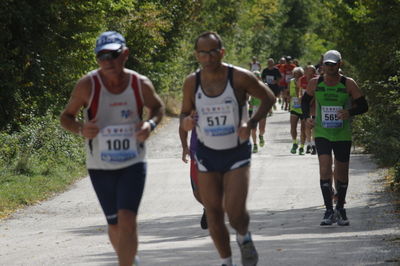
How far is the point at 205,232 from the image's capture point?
12.5 m

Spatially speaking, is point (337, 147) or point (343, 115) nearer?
point (343, 115)

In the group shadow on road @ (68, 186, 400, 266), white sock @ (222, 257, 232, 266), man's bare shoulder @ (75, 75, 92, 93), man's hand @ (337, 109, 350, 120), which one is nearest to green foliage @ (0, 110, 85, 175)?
shadow on road @ (68, 186, 400, 266)

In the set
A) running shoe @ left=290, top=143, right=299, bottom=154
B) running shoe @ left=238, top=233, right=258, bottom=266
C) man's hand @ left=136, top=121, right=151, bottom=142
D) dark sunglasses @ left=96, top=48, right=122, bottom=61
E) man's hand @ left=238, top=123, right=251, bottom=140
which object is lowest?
running shoe @ left=290, top=143, right=299, bottom=154

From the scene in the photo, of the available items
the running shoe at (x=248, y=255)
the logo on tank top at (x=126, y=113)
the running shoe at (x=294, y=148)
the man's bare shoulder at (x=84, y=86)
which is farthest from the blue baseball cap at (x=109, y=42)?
the running shoe at (x=294, y=148)

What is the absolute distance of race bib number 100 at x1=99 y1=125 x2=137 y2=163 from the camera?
7.88 meters

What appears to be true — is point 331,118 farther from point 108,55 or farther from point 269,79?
point 269,79

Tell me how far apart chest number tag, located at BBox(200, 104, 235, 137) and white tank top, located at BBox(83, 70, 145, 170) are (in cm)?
73

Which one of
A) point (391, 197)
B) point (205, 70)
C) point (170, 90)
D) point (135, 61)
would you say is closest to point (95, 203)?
point (391, 197)

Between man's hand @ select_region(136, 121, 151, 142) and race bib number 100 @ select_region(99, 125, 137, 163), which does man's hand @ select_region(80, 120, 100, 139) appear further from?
man's hand @ select_region(136, 121, 151, 142)

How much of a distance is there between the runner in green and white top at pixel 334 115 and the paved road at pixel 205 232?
609 millimetres

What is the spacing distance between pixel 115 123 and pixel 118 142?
0.15 metres

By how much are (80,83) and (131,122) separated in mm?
463

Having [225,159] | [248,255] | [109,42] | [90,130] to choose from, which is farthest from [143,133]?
[248,255]

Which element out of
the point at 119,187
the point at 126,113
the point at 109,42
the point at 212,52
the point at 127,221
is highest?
the point at 109,42
